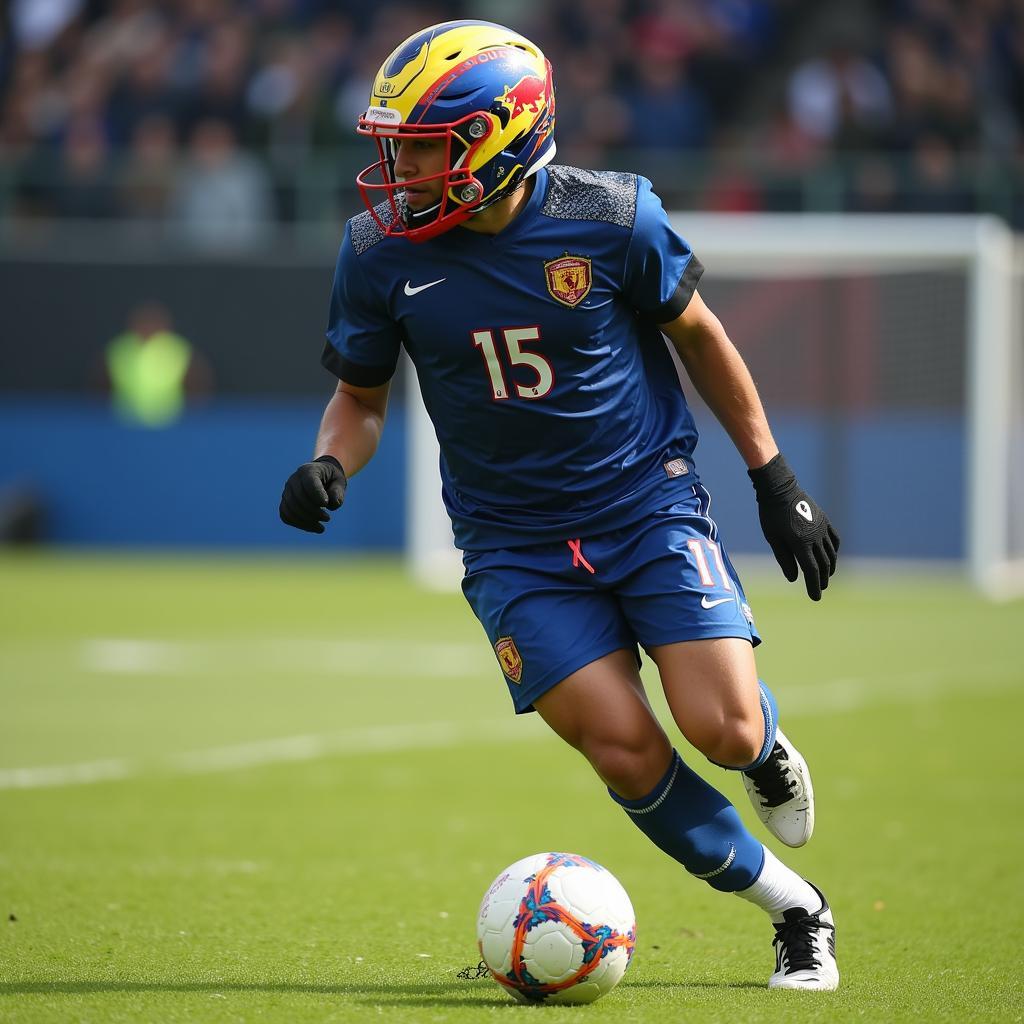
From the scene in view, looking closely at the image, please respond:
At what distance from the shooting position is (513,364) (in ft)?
15.8

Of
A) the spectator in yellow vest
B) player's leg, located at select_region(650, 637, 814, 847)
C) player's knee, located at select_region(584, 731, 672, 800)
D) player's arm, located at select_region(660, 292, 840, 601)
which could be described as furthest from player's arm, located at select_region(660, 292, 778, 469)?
the spectator in yellow vest

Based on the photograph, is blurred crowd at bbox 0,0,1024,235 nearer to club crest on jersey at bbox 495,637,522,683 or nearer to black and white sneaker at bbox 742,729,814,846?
black and white sneaker at bbox 742,729,814,846

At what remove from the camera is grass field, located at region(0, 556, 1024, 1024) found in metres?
4.74

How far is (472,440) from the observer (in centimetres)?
493

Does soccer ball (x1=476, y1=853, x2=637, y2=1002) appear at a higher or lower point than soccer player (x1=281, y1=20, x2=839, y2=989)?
lower

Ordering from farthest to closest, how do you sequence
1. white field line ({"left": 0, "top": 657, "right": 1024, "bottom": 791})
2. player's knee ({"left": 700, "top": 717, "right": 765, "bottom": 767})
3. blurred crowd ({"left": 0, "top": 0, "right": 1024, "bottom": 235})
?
blurred crowd ({"left": 0, "top": 0, "right": 1024, "bottom": 235}) < white field line ({"left": 0, "top": 657, "right": 1024, "bottom": 791}) < player's knee ({"left": 700, "top": 717, "right": 765, "bottom": 767})

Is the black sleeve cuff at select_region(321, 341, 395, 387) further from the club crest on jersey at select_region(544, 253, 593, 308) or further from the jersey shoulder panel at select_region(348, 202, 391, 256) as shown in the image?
the club crest on jersey at select_region(544, 253, 593, 308)

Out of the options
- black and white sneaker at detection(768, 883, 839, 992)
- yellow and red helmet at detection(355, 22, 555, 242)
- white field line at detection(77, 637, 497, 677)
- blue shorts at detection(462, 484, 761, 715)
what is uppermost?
yellow and red helmet at detection(355, 22, 555, 242)

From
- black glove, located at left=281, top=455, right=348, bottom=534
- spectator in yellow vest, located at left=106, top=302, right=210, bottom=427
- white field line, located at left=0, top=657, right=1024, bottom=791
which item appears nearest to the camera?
black glove, located at left=281, top=455, right=348, bottom=534

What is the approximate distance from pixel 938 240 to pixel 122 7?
11040mm

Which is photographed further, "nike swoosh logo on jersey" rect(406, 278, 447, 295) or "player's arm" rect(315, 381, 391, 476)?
"player's arm" rect(315, 381, 391, 476)

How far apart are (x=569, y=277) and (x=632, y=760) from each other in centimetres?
122

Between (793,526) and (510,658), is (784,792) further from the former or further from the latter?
(510,658)

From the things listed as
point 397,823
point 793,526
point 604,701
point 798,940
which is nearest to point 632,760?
point 604,701
